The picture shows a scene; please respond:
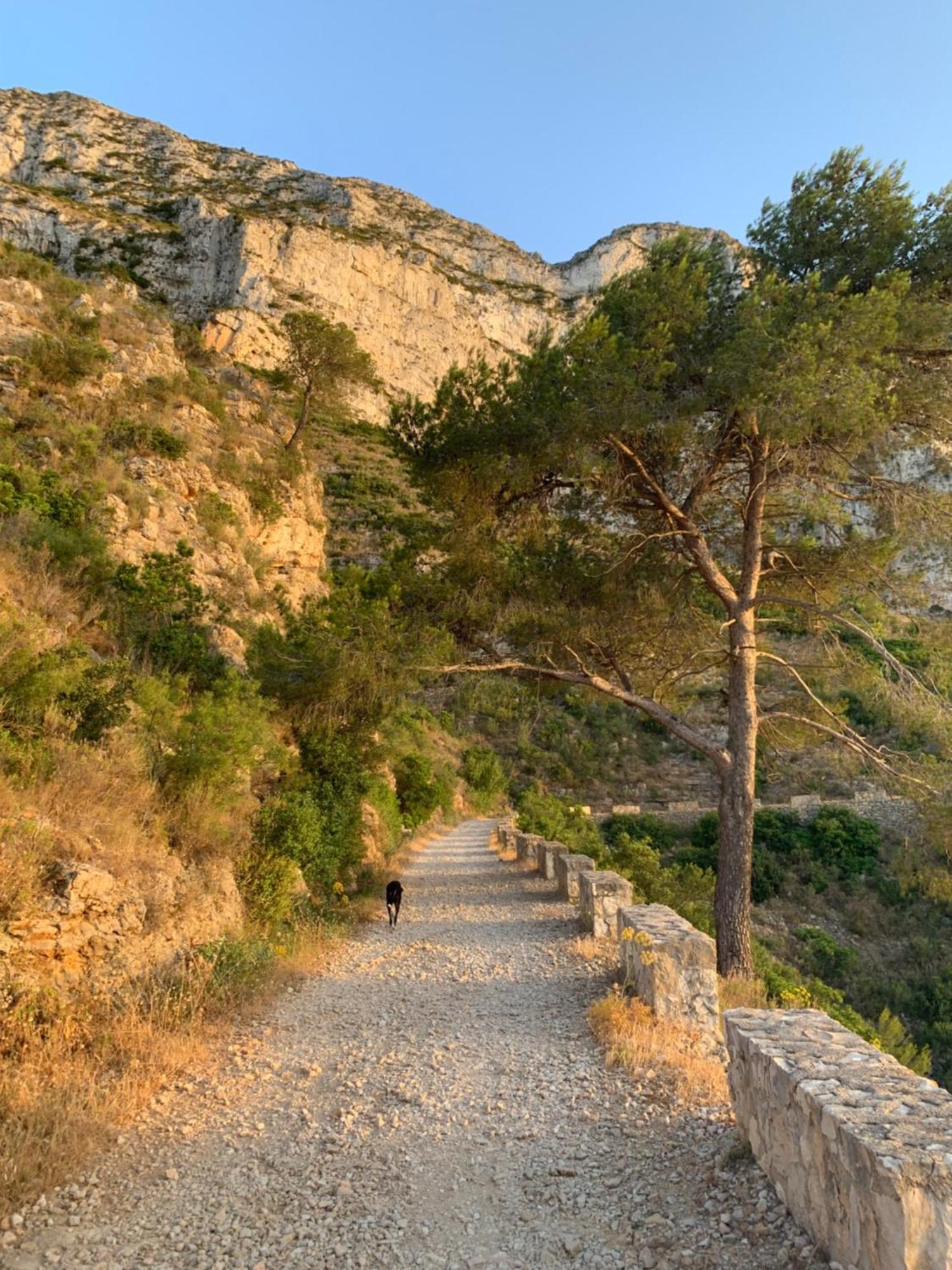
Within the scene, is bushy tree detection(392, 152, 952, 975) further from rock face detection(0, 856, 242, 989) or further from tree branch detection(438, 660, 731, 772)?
rock face detection(0, 856, 242, 989)

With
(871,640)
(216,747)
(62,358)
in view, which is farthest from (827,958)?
(62,358)

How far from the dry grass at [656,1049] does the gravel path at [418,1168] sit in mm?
131

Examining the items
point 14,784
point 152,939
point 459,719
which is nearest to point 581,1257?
point 152,939

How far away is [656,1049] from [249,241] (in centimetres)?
6091

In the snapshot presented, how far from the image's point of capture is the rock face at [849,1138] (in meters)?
Answer: 1.92

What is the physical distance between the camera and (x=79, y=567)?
28.9 ft

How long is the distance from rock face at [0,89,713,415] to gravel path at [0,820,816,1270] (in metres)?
40.6

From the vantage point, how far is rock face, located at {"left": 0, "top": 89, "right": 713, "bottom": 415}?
45.4 meters

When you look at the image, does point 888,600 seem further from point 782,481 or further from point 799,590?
point 782,481

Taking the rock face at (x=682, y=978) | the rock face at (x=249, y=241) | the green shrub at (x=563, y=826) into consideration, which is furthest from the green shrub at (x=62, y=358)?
the rock face at (x=249, y=241)

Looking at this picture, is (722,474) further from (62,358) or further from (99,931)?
(62,358)

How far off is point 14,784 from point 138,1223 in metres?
3.49

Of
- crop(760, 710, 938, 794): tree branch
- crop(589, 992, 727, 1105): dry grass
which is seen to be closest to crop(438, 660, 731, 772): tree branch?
crop(760, 710, 938, 794): tree branch

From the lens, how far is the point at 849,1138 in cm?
215
